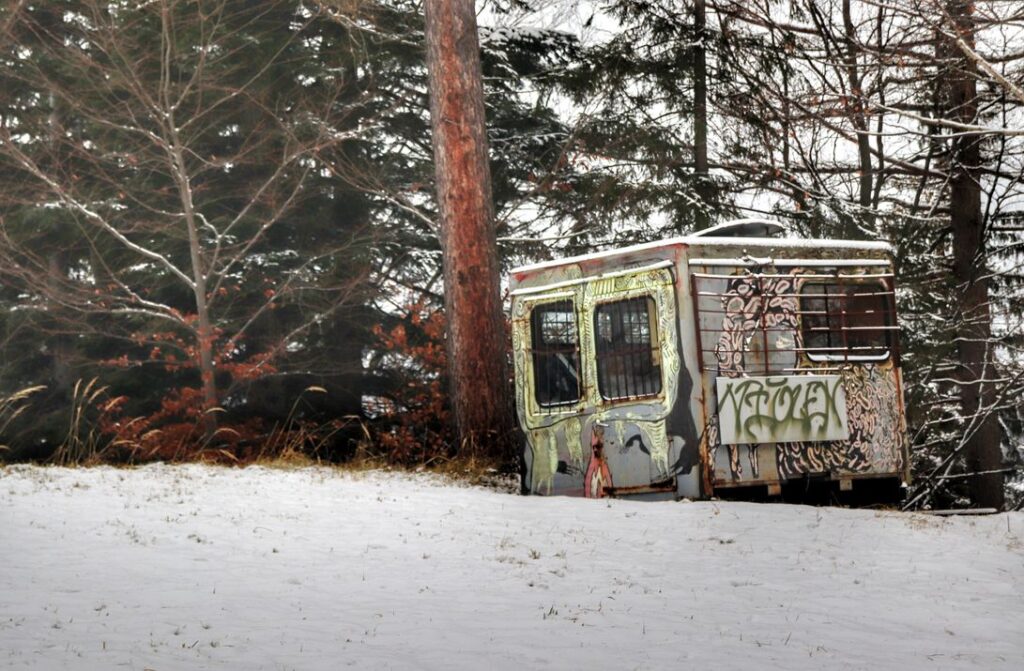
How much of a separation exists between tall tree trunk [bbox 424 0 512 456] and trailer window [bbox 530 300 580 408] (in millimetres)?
1531

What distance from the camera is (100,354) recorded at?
20.9m

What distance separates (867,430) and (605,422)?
Result: 8.26 feet

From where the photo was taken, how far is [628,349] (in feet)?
38.3

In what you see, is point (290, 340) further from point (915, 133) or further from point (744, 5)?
point (915, 133)

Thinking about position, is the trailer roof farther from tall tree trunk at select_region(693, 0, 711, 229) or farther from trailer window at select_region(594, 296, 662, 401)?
tall tree trunk at select_region(693, 0, 711, 229)

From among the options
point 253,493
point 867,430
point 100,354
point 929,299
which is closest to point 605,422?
point 867,430

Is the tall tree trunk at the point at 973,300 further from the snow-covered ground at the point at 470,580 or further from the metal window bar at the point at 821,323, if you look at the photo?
the snow-covered ground at the point at 470,580

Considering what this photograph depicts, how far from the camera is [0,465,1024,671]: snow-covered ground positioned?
5.82 m

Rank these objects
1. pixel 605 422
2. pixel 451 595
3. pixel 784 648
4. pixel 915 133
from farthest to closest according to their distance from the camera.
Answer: pixel 915 133 → pixel 605 422 → pixel 451 595 → pixel 784 648

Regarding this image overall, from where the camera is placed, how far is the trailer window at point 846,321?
11.8 meters

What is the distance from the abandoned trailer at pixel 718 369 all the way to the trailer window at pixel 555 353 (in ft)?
0.05

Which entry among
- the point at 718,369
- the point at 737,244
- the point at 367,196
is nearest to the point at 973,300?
the point at 737,244

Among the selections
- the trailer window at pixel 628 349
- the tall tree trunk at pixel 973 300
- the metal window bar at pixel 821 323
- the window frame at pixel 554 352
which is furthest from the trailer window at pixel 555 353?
the tall tree trunk at pixel 973 300

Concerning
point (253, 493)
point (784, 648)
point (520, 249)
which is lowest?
point (784, 648)
